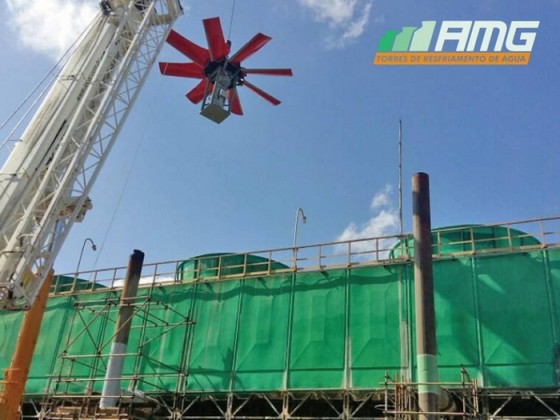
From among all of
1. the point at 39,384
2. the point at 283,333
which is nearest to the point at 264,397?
the point at 283,333

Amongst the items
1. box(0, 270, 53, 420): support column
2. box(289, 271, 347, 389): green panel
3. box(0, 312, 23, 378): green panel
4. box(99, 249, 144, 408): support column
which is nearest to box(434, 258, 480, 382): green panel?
box(289, 271, 347, 389): green panel

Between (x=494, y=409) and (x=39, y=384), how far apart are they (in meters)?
22.6

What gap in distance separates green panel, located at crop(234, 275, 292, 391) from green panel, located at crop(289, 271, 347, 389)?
1.89ft

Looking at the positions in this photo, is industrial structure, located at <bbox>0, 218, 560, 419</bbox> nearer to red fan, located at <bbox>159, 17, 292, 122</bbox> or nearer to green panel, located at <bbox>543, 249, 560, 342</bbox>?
green panel, located at <bbox>543, 249, 560, 342</bbox>

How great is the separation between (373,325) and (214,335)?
776cm

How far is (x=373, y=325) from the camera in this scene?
2414 cm

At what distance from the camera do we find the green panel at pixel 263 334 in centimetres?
2522

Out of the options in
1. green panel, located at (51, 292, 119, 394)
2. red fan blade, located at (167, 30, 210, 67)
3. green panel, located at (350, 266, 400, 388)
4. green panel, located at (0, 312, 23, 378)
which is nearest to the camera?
green panel, located at (350, 266, 400, 388)

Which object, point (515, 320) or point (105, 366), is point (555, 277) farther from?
point (105, 366)

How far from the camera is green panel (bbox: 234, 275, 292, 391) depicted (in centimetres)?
A: 2522

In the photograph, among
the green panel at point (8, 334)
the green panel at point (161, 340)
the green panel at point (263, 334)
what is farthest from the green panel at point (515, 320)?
A: the green panel at point (8, 334)

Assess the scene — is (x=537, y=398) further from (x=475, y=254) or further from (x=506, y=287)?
(x=475, y=254)

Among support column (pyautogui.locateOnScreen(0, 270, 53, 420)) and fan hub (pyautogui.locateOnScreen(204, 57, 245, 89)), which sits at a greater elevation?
fan hub (pyautogui.locateOnScreen(204, 57, 245, 89))

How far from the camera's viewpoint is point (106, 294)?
1244 inches
